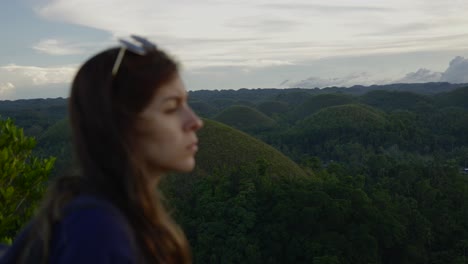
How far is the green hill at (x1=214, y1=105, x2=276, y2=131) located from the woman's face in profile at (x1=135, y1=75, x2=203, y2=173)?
50.6 meters

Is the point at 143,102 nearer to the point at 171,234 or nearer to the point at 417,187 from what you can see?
the point at 171,234

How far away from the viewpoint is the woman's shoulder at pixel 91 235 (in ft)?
3.16

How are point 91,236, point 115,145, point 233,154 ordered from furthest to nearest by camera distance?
1. point 233,154
2. point 115,145
3. point 91,236

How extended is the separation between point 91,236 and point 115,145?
248 millimetres

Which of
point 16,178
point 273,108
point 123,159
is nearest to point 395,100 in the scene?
point 273,108

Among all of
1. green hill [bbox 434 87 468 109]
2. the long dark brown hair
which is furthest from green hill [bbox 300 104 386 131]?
the long dark brown hair

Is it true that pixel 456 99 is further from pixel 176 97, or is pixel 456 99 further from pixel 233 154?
pixel 176 97

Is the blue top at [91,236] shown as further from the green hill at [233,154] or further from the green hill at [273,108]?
the green hill at [273,108]

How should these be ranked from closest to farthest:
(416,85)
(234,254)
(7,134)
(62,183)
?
(62,183)
(7,134)
(234,254)
(416,85)

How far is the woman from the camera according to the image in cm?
102

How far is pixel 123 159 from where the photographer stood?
3.80 feet

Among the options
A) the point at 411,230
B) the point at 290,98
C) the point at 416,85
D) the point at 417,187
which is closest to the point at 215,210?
the point at 411,230

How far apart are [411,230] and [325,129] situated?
26777 millimetres

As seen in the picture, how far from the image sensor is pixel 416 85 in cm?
14375
